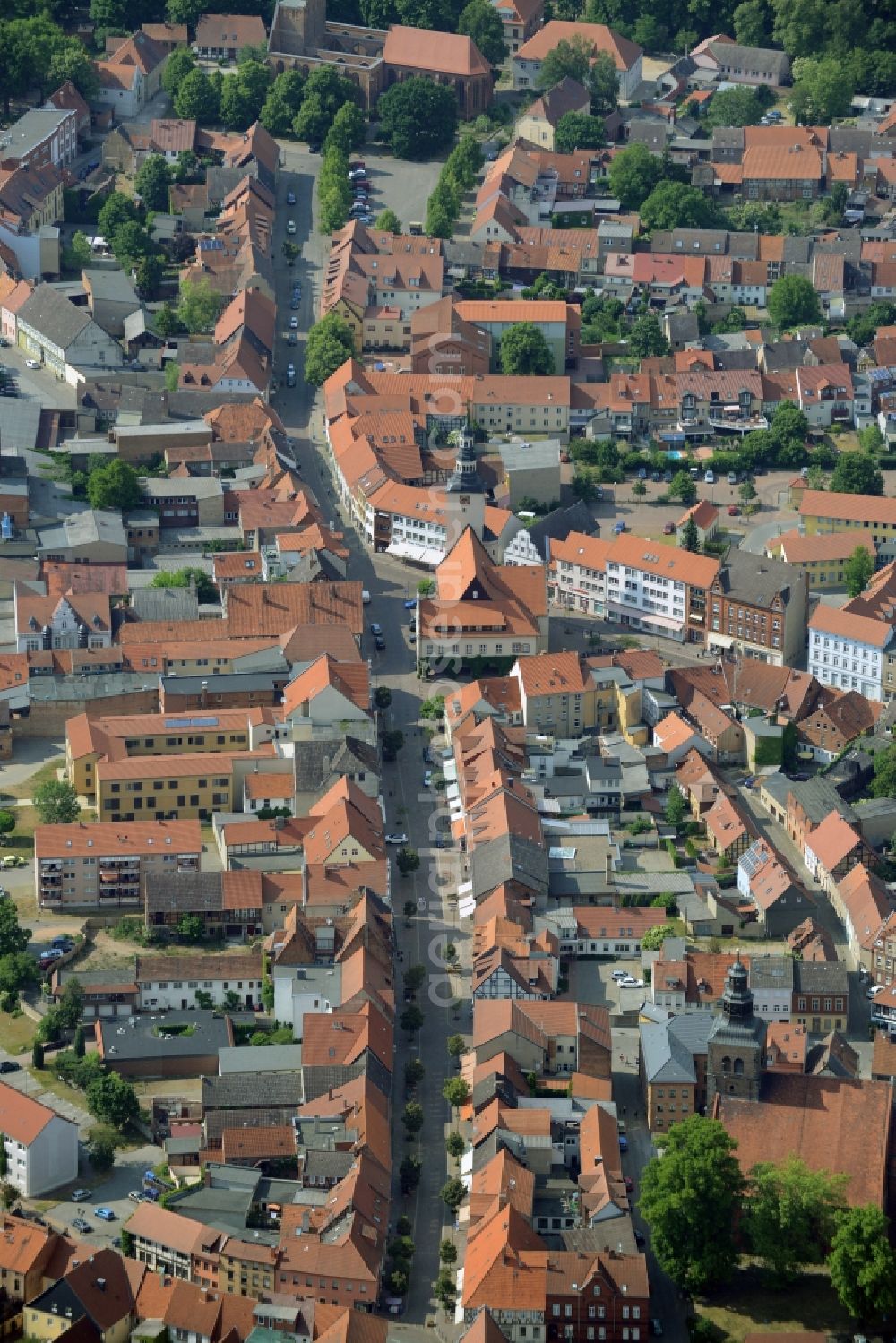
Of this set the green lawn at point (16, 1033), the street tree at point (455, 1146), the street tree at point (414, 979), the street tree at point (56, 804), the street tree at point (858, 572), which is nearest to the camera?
the street tree at point (455, 1146)

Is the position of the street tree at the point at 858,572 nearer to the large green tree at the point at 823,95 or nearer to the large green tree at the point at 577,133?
the large green tree at the point at 577,133

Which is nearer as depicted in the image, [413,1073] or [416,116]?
[413,1073]

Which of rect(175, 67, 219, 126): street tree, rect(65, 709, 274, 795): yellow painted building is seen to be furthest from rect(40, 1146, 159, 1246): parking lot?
rect(175, 67, 219, 126): street tree

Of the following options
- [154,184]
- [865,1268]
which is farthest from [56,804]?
[154,184]

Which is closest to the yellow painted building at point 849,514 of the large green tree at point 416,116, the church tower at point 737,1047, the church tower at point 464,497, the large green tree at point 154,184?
the church tower at point 464,497

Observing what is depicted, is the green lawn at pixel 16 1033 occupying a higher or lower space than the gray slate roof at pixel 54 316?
lower

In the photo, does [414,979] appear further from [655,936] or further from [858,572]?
[858,572]

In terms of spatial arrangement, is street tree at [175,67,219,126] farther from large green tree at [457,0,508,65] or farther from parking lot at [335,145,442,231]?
large green tree at [457,0,508,65]
